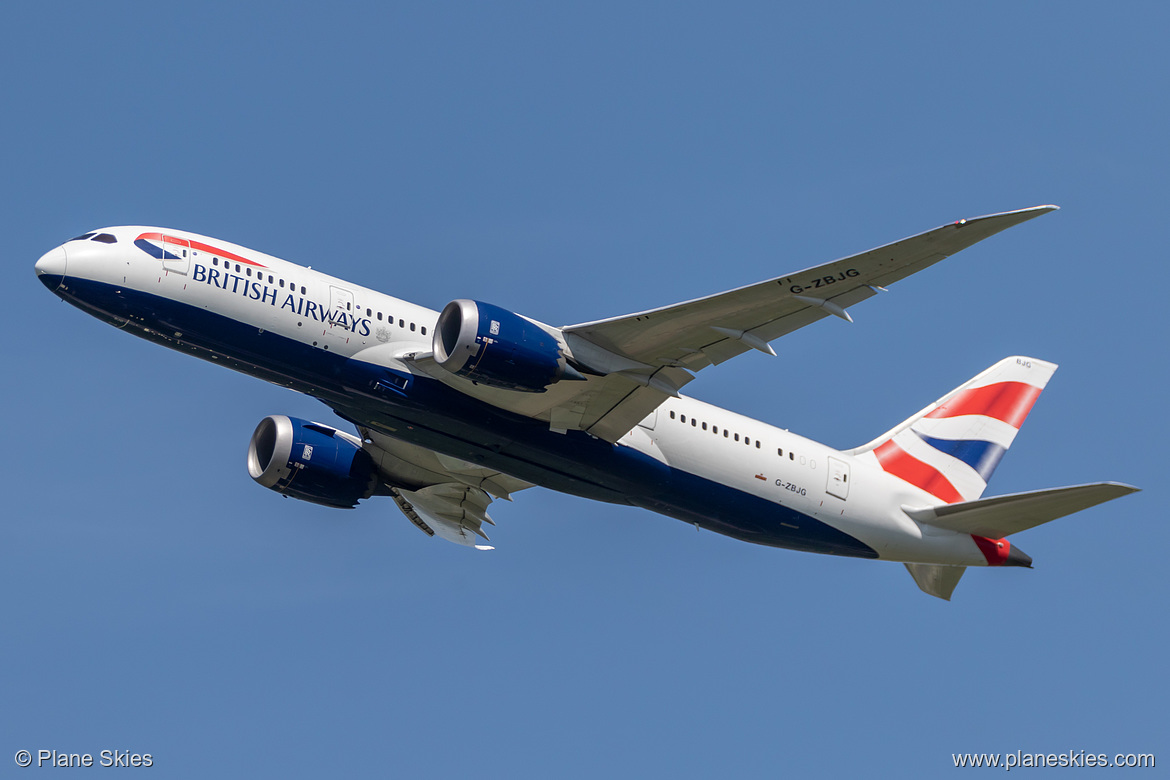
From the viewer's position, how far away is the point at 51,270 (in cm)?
2998

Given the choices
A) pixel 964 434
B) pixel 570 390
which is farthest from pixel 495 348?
pixel 964 434

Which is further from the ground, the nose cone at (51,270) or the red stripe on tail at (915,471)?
the nose cone at (51,270)

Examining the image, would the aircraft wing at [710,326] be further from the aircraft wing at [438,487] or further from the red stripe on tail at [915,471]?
the red stripe on tail at [915,471]

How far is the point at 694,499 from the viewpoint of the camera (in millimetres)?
34438

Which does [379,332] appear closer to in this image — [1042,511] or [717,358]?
[717,358]

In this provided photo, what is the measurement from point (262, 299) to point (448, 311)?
176 inches

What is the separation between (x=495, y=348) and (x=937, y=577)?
17.0 metres

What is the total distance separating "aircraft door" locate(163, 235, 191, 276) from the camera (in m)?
30.5

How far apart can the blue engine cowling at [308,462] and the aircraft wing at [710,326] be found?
358 inches

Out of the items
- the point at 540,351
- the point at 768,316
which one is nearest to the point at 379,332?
the point at 540,351

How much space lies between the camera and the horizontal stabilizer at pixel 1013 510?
105 feet

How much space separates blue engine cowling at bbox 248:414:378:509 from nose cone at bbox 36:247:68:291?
958 centimetres

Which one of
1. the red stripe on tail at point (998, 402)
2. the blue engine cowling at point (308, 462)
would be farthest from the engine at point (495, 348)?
the red stripe on tail at point (998, 402)

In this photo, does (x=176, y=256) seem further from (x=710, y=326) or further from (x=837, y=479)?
(x=837, y=479)
